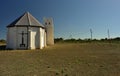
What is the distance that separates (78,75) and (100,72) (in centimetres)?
170

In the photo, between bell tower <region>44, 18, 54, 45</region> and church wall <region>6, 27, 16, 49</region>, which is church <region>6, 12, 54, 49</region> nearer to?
church wall <region>6, 27, 16, 49</region>

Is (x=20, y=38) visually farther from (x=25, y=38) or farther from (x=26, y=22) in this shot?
(x=26, y=22)

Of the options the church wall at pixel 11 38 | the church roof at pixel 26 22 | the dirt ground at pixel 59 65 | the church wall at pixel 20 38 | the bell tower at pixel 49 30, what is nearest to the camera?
the dirt ground at pixel 59 65

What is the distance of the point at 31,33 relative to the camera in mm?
33688

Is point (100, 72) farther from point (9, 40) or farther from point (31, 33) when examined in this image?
point (9, 40)

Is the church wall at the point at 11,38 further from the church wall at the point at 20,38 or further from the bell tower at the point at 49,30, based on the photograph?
the bell tower at the point at 49,30

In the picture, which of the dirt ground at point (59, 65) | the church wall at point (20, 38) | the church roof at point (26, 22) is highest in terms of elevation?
the church roof at point (26, 22)

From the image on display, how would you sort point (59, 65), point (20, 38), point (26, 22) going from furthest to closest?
point (26, 22) → point (20, 38) → point (59, 65)

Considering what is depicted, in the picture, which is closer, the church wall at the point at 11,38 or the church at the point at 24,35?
the church at the point at 24,35

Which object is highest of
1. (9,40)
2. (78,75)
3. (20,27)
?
(20,27)

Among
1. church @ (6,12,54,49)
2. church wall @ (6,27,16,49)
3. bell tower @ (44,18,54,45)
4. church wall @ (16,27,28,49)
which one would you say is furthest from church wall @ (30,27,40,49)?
bell tower @ (44,18,54,45)

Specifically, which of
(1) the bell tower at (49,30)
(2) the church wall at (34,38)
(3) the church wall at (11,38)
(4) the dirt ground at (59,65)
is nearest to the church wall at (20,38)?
A: (3) the church wall at (11,38)

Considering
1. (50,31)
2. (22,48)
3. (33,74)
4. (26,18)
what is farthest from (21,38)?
(33,74)

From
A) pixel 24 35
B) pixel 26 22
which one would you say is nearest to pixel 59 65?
pixel 24 35
